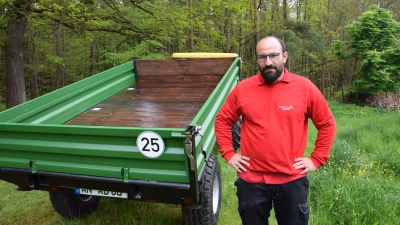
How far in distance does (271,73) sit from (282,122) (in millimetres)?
311

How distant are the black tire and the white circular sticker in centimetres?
154

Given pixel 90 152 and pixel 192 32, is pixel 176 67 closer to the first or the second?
pixel 90 152

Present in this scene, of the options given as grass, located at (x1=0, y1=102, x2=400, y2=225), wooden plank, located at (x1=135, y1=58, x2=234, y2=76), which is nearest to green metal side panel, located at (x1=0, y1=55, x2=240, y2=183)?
grass, located at (x1=0, y1=102, x2=400, y2=225)

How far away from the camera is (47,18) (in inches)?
260

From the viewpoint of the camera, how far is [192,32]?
12.9 m

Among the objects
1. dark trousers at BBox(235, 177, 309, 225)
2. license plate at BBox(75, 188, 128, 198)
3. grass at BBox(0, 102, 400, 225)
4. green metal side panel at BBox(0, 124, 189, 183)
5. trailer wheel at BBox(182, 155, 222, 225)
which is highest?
green metal side panel at BBox(0, 124, 189, 183)

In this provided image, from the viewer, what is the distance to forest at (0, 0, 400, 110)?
701 cm

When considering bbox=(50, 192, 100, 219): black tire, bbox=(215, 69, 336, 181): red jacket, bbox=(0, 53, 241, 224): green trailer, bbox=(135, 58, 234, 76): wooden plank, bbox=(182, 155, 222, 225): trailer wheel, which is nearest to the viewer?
bbox=(215, 69, 336, 181): red jacket

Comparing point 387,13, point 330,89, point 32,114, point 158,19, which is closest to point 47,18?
point 158,19

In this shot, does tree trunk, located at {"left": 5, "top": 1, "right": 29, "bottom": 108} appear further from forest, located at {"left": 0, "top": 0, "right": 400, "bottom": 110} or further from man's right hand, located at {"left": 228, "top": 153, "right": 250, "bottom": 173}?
man's right hand, located at {"left": 228, "top": 153, "right": 250, "bottom": 173}

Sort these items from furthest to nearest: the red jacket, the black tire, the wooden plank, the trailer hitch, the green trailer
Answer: the wooden plank
the black tire
the green trailer
the trailer hitch
the red jacket

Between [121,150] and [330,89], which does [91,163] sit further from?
[330,89]

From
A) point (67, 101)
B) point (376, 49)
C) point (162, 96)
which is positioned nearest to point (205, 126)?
point (67, 101)

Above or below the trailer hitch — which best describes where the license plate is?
below
